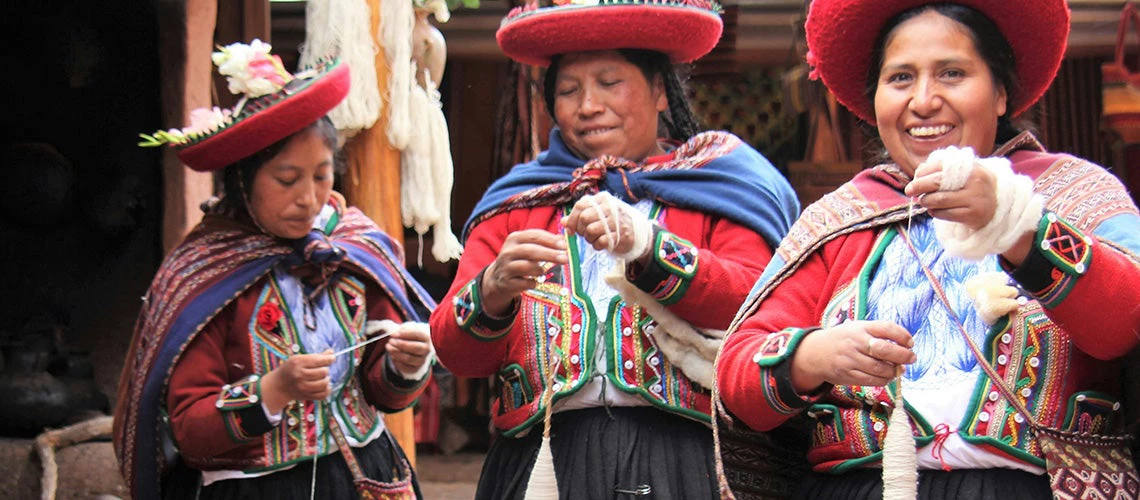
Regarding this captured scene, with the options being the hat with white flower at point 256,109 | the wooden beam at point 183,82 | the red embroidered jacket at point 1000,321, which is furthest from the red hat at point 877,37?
the wooden beam at point 183,82

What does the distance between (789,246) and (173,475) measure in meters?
2.14

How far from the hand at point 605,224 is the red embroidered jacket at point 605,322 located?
0.26 ft

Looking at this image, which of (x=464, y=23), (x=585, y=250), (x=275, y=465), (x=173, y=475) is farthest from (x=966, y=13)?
(x=464, y=23)

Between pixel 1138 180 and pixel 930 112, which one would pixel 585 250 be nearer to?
pixel 930 112

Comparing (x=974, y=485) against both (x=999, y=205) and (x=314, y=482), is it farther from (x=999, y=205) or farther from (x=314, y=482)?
(x=314, y=482)

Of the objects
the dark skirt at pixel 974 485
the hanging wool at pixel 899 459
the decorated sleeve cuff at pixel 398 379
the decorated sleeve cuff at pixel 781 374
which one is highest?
the decorated sleeve cuff at pixel 781 374

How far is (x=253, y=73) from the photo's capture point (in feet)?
12.5

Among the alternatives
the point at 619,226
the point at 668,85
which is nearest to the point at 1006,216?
the point at 619,226

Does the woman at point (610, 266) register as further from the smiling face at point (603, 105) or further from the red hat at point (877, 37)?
the red hat at point (877, 37)

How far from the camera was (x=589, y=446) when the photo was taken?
118 inches

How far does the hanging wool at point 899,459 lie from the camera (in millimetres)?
2141

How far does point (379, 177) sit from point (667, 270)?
8.36 ft

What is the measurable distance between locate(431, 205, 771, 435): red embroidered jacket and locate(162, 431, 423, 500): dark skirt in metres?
0.80

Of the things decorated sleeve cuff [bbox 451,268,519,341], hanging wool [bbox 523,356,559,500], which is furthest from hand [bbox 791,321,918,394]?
decorated sleeve cuff [bbox 451,268,519,341]
